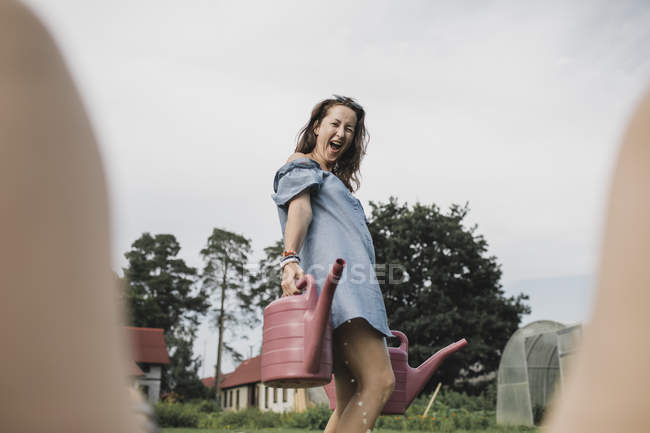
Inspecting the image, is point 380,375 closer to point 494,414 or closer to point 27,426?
point 27,426

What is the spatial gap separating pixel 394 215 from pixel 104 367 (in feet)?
98.6

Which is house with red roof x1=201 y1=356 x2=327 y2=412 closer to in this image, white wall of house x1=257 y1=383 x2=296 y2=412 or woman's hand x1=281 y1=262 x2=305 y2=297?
white wall of house x1=257 y1=383 x2=296 y2=412

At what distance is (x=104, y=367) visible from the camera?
10.3 inches

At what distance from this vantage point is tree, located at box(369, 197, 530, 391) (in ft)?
87.0

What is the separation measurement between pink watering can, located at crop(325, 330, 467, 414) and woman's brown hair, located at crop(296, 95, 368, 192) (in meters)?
0.85

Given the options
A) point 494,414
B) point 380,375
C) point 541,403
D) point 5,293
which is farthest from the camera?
point 494,414

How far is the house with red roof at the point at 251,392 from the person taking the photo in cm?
3066

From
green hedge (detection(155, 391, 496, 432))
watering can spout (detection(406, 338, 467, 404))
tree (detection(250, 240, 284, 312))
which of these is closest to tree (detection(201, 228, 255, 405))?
tree (detection(250, 240, 284, 312))

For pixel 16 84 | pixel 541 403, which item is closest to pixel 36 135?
pixel 16 84

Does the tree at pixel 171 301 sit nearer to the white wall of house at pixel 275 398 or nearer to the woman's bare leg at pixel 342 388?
the white wall of house at pixel 275 398

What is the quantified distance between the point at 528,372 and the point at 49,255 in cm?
1632

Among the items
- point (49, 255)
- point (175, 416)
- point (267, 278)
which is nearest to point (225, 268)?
point (267, 278)

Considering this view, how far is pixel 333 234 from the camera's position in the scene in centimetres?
208

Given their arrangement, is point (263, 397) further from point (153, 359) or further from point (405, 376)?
point (405, 376)
